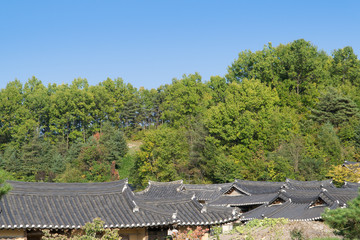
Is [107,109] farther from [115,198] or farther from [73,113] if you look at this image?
[115,198]

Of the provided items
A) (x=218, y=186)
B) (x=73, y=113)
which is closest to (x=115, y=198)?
(x=218, y=186)

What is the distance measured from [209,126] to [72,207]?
37.1 m

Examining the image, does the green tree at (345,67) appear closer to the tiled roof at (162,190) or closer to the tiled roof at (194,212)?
the tiled roof at (162,190)

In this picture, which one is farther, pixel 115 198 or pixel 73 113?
pixel 73 113

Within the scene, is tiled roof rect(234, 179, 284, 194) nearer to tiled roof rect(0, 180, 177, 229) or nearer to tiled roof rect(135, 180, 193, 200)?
tiled roof rect(135, 180, 193, 200)

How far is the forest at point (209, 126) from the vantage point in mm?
47406

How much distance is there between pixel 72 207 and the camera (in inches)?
669

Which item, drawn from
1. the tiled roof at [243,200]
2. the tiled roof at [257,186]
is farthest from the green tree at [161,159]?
the tiled roof at [257,186]

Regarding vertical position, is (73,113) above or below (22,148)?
above

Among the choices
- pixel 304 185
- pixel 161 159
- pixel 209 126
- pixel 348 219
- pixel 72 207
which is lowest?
pixel 304 185

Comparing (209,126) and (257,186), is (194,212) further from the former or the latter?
(209,126)

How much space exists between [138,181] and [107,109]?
20515 millimetres

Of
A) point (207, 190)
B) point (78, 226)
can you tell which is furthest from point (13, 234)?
point (207, 190)

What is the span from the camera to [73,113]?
65.9m
